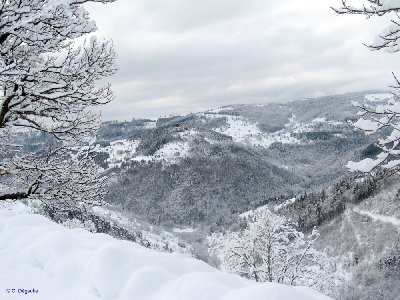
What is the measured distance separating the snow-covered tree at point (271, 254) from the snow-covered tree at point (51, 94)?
25.5 meters

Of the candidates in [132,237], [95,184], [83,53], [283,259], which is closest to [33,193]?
[95,184]

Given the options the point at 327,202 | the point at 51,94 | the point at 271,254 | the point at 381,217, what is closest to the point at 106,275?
the point at 51,94

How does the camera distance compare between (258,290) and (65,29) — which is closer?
(258,290)

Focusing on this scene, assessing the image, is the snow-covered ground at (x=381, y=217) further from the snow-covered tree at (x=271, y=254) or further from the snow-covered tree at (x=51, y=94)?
the snow-covered tree at (x=51, y=94)

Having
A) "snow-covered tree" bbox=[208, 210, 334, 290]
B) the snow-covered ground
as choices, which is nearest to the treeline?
the snow-covered ground

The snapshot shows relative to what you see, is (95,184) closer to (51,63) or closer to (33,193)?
(33,193)

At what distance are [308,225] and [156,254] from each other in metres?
135

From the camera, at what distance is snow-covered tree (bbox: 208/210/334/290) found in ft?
106

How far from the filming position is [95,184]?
27.4 ft

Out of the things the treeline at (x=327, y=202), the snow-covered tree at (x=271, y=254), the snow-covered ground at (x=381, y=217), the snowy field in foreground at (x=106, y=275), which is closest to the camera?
the snowy field in foreground at (x=106, y=275)

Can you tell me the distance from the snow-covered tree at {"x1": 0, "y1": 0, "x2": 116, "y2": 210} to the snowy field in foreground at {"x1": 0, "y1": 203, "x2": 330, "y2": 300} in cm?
102

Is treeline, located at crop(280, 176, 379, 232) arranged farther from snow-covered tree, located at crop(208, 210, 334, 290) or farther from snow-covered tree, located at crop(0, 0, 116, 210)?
snow-covered tree, located at crop(0, 0, 116, 210)

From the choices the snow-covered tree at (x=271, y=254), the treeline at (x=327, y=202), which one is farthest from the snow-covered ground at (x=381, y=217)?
the snow-covered tree at (x=271, y=254)

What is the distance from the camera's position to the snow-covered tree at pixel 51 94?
6.46 m
